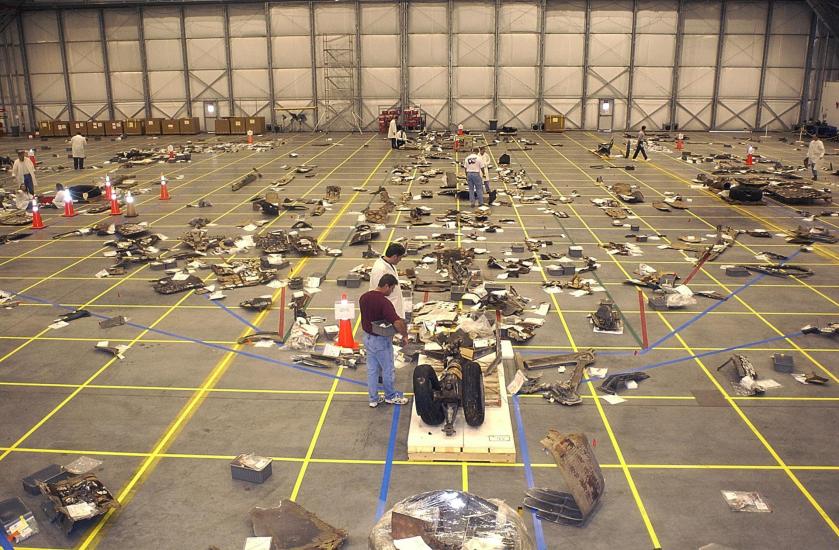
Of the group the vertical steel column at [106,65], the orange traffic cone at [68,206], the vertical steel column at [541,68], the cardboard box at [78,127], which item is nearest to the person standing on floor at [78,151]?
the orange traffic cone at [68,206]

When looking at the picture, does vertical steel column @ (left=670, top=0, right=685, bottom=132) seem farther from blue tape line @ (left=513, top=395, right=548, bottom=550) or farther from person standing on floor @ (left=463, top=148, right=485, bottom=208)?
blue tape line @ (left=513, top=395, right=548, bottom=550)

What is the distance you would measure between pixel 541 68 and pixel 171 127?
25.6 metres

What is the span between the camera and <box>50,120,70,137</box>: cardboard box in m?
46.1

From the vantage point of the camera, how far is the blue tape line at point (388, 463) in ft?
24.6

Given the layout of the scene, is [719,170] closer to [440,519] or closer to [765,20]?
[765,20]

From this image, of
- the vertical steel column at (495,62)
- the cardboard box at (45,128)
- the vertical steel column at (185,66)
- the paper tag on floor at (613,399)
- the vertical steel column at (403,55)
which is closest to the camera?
the paper tag on floor at (613,399)

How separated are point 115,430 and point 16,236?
536 inches

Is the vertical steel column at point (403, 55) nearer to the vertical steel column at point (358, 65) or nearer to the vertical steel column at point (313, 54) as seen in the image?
the vertical steel column at point (358, 65)

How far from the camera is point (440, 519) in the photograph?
22.1 ft

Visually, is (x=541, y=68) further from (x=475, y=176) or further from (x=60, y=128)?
(x=60, y=128)

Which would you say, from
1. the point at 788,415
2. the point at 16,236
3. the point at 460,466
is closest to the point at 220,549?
the point at 460,466

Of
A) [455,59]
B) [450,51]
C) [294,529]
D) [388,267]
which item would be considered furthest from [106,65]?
[294,529]

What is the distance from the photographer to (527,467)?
8.22 metres

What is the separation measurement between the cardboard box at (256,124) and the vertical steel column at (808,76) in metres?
36.4
